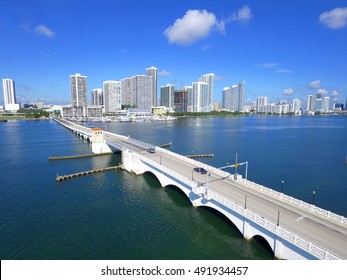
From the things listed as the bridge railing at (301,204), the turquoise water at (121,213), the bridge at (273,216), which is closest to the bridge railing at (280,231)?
the bridge at (273,216)

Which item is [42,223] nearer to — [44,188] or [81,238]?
[81,238]

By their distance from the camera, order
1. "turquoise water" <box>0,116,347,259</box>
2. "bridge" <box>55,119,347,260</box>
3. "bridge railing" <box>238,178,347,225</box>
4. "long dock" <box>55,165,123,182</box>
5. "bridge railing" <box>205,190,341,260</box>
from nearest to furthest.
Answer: "bridge railing" <box>205,190,341,260</box> < "bridge" <box>55,119,347,260</box> < "bridge railing" <box>238,178,347,225</box> < "turquoise water" <box>0,116,347,259</box> < "long dock" <box>55,165,123,182</box>

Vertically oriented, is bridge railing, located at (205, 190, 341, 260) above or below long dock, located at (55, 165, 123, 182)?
above

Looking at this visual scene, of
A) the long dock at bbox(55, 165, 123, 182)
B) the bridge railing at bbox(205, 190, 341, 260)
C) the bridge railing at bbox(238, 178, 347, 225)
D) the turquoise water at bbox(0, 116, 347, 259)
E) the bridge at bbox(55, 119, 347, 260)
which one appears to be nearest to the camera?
the bridge railing at bbox(205, 190, 341, 260)

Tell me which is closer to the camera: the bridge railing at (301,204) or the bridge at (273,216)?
the bridge at (273,216)

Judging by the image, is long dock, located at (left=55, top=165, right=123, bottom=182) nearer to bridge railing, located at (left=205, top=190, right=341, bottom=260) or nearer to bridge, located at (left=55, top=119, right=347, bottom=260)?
bridge, located at (left=55, top=119, right=347, bottom=260)

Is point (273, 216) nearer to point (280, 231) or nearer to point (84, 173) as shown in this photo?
point (280, 231)

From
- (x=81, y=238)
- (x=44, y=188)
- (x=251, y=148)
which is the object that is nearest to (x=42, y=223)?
(x=81, y=238)

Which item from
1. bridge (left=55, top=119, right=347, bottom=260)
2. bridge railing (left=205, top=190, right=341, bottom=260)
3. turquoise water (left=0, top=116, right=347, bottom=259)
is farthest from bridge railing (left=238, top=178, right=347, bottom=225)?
bridge railing (left=205, top=190, right=341, bottom=260)

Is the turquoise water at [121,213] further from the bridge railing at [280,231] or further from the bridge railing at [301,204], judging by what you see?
the bridge railing at [301,204]
